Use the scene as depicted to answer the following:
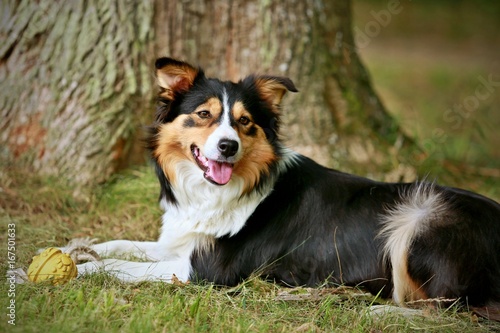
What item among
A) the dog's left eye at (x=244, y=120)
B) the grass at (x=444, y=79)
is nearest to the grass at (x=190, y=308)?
the dog's left eye at (x=244, y=120)

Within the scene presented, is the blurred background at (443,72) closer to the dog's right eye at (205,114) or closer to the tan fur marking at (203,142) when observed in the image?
the tan fur marking at (203,142)

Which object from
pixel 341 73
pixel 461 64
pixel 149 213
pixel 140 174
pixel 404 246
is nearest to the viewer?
pixel 404 246

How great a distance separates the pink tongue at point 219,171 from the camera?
4020mm

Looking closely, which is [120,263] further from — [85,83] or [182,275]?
[85,83]

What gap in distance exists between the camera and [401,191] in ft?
13.8

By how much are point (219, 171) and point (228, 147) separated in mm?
255

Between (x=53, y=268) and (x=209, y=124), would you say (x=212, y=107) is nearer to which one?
(x=209, y=124)

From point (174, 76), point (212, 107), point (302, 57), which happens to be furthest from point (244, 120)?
point (302, 57)

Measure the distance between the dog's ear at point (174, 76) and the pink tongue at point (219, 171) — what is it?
624 millimetres

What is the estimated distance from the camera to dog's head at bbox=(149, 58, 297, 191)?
13.3 ft

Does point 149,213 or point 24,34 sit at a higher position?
point 24,34

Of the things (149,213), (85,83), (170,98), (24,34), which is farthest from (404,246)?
(24,34)

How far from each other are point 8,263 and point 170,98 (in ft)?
5.43

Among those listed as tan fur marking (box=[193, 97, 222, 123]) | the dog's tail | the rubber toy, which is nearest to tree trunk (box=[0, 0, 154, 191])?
tan fur marking (box=[193, 97, 222, 123])
